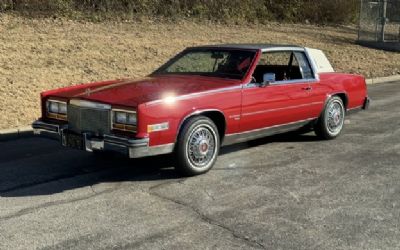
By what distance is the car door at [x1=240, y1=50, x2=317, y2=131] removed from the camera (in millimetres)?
6680

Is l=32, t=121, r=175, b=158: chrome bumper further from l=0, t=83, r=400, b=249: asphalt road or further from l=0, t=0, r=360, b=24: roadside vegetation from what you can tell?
l=0, t=0, r=360, b=24: roadside vegetation

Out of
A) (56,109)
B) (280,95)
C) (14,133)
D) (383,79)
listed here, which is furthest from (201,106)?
(383,79)

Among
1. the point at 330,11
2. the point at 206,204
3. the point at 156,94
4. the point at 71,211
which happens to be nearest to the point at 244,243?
the point at 206,204

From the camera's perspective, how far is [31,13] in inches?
567

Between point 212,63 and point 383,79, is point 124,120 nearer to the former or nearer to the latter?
point 212,63

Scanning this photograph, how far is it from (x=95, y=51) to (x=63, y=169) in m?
6.44

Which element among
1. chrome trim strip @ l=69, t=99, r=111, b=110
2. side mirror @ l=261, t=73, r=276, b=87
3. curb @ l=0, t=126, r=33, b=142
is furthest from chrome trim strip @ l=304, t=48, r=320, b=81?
curb @ l=0, t=126, r=33, b=142

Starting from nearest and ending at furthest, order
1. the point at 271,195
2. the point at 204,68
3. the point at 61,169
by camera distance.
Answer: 1. the point at 271,195
2. the point at 61,169
3. the point at 204,68

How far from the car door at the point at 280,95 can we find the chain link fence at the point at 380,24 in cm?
1436

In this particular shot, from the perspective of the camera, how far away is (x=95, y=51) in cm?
1251

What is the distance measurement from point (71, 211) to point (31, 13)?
10.5 m

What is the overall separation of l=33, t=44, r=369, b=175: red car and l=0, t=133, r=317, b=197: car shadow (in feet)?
1.10

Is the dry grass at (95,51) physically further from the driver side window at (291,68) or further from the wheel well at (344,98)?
the wheel well at (344,98)

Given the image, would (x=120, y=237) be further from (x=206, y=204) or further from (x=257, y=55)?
(x=257, y=55)
